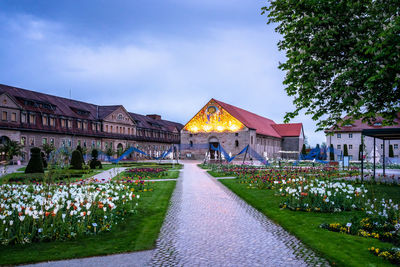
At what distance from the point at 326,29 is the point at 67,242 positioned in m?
11.0

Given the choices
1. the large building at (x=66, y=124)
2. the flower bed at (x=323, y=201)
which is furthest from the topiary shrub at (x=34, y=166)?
the flower bed at (x=323, y=201)

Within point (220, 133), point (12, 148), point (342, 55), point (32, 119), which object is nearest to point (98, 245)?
point (342, 55)

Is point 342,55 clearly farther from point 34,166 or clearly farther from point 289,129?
point 289,129

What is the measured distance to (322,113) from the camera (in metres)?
13.2

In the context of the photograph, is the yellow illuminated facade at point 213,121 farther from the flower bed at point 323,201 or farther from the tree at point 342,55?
the flower bed at point 323,201

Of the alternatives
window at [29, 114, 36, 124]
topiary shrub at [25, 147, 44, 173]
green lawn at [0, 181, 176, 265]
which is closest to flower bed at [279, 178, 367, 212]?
green lawn at [0, 181, 176, 265]

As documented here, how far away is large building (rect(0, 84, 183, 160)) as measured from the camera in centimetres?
4197

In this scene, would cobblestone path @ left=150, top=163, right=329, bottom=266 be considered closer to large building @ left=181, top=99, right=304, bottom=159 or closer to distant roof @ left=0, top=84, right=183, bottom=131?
distant roof @ left=0, top=84, right=183, bottom=131

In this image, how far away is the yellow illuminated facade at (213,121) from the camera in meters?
57.0

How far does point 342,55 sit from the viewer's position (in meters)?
12.0

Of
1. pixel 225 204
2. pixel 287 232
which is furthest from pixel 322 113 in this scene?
pixel 287 232

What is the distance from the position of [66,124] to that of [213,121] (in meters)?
25.7

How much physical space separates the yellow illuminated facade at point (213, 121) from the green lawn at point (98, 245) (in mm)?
48045

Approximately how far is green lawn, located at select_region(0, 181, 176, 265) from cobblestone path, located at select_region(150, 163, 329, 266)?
40 cm
